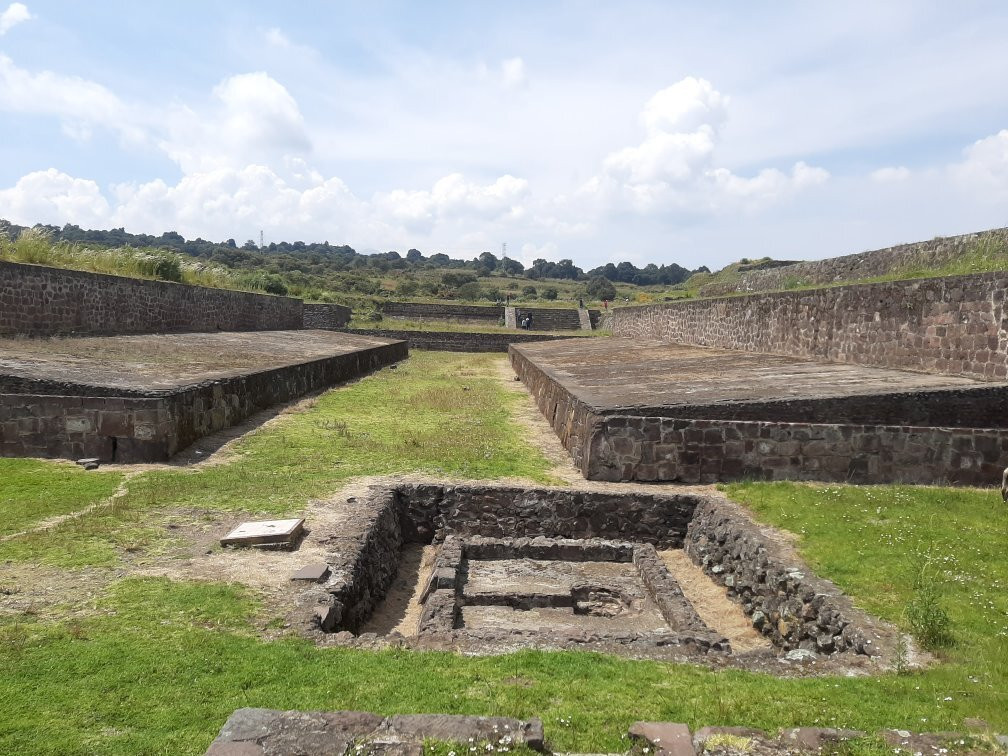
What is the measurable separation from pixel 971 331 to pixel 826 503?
3.69m

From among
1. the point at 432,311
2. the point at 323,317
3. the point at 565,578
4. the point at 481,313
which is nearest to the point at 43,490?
the point at 565,578

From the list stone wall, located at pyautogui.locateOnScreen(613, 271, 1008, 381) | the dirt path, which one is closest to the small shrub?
stone wall, located at pyautogui.locateOnScreen(613, 271, 1008, 381)

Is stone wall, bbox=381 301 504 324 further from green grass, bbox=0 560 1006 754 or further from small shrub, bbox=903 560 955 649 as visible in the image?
small shrub, bbox=903 560 955 649

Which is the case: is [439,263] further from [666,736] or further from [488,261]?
[666,736]

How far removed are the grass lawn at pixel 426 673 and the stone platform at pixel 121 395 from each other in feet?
7.31

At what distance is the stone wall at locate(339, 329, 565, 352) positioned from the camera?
3519 centimetres

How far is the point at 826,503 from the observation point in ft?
22.7

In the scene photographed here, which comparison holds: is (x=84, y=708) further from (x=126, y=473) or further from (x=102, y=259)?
(x=102, y=259)

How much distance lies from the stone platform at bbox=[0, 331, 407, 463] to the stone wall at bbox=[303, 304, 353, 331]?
65.1 ft

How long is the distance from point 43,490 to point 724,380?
8.34 m

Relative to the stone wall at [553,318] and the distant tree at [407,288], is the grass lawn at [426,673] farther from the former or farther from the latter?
the distant tree at [407,288]

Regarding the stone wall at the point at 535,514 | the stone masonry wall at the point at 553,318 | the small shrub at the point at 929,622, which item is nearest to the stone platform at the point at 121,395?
the stone wall at the point at 535,514

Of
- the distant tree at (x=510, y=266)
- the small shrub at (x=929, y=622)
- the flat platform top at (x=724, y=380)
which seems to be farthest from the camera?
the distant tree at (x=510, y=266)

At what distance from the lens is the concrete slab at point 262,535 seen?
5.62 metres
